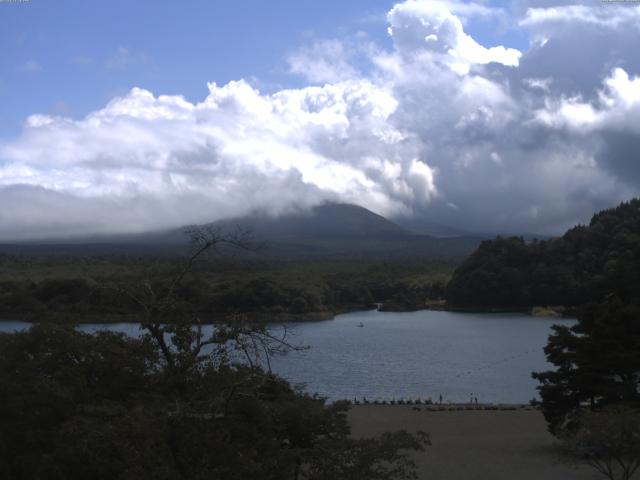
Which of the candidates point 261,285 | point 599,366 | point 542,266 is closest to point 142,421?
point 599,366

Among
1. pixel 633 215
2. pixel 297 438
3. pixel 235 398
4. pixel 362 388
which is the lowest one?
pixel 362 388

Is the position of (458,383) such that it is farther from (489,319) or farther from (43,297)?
(489,319)

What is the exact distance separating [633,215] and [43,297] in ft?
162

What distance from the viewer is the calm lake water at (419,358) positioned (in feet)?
89.8

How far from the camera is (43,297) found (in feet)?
135

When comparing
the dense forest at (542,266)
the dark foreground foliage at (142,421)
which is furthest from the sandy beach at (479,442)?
the dense forest at (542,266)

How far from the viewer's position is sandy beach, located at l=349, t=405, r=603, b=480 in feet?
45.1

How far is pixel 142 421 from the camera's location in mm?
5539

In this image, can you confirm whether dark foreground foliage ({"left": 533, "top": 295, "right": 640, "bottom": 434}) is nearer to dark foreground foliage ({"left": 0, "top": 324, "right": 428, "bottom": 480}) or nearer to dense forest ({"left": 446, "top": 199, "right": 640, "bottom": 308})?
dark foreground foliage ({"left": 0, "top": 324, "right": 428, "bottom": 480})

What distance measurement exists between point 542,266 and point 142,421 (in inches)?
2370

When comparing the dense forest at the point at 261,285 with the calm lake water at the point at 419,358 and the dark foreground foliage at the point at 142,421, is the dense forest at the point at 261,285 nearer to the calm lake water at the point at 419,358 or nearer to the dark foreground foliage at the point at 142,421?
the calm lake water at the point at 419,358

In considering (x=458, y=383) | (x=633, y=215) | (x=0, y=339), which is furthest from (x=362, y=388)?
(x=633, y=215)

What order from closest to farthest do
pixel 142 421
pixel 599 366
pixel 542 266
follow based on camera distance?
pixel 142 421 → pixel 599 366 → pixel 542 266

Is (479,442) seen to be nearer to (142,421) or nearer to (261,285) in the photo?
(142,421)
